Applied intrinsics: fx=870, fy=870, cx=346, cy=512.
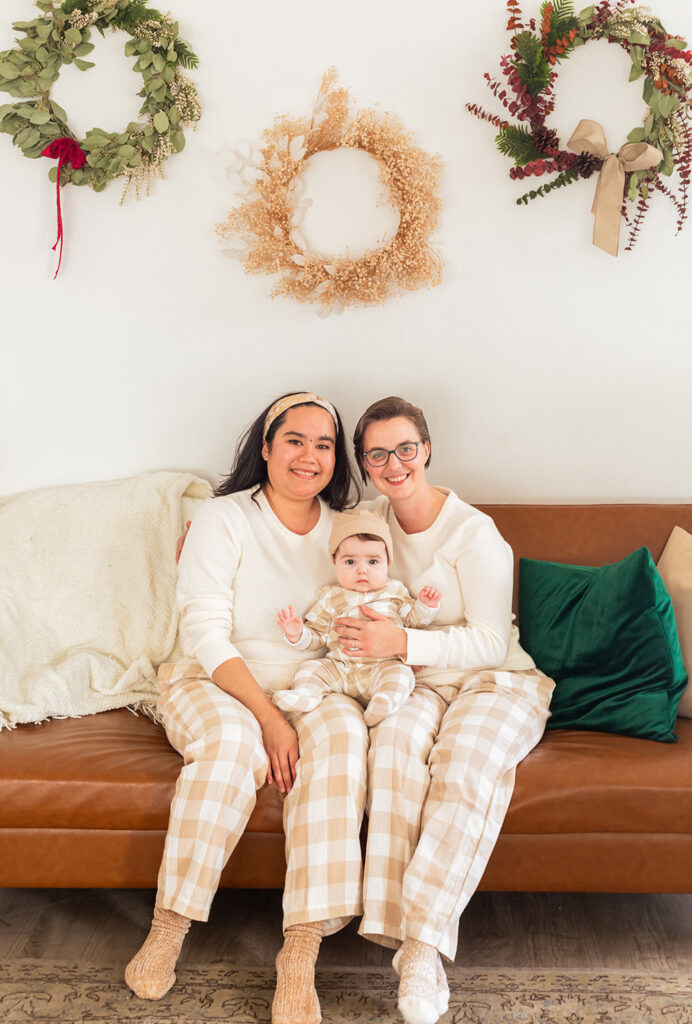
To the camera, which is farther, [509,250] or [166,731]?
[509,250]

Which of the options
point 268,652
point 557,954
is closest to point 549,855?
point 557,954

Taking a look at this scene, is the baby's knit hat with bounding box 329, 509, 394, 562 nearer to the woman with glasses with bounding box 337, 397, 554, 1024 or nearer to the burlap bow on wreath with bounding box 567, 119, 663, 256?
the woman with glasses with bounding box 337, 397, 554, 1024

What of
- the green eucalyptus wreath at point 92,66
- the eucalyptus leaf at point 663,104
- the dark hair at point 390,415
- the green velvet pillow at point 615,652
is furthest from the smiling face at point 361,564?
the eucalyptus leaf at point 663,104

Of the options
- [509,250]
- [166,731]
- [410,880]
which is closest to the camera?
[410,880]

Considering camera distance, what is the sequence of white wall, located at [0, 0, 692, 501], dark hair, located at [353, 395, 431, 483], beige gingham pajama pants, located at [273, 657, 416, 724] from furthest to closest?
white wall, located at [0, 0, 692, 501] < dark hair, located at [353, 395, 431, 483] < beige gingham pajama pants, located at [273, 657, 416, 724]

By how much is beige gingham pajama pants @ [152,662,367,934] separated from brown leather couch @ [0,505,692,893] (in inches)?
2.8

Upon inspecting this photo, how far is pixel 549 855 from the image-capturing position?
1.70 metres

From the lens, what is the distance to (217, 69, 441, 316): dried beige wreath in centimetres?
235

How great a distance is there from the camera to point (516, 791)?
1688mm

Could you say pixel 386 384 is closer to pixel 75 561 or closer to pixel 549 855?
pixel 75 561

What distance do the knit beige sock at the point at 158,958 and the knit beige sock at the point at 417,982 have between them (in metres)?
0.41

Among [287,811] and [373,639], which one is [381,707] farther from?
[287,811]

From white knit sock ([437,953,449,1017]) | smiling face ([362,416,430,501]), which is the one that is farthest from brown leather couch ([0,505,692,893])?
smiling face ([362,416,430,501])

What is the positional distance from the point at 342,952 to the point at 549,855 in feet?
1.52
